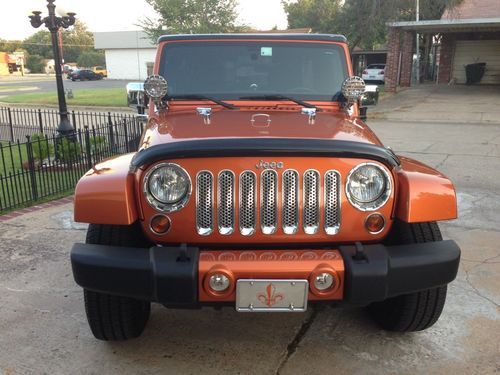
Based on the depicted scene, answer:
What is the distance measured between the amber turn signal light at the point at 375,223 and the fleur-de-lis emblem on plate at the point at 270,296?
621mm

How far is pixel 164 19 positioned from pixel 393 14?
13085 mm

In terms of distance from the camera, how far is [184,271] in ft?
8.13

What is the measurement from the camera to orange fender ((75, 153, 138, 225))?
2.62 metres

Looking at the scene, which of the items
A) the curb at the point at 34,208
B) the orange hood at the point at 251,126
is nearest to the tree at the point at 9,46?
the curb at the point at 34,208

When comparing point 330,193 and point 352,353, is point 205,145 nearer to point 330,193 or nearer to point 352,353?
point 330,193

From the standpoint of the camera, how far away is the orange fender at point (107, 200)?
2616 mm

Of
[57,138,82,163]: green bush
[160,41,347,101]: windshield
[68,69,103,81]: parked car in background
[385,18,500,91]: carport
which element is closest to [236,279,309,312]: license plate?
[160,41,347,101]: windshield

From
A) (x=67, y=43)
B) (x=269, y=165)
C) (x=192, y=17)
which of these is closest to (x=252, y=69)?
(x=269, y=165)

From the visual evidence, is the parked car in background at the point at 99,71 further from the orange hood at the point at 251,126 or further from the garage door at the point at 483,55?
the orange hood at the point at 251,126

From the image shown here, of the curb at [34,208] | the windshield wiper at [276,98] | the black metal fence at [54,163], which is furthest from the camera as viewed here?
the black metal fence at [54,163]

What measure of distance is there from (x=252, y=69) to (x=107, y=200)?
72.3 inches

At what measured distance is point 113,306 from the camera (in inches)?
118

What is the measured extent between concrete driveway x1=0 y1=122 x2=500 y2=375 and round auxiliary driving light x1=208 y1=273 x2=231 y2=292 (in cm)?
68

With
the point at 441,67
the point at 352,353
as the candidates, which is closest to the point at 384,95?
the point at 441,67
